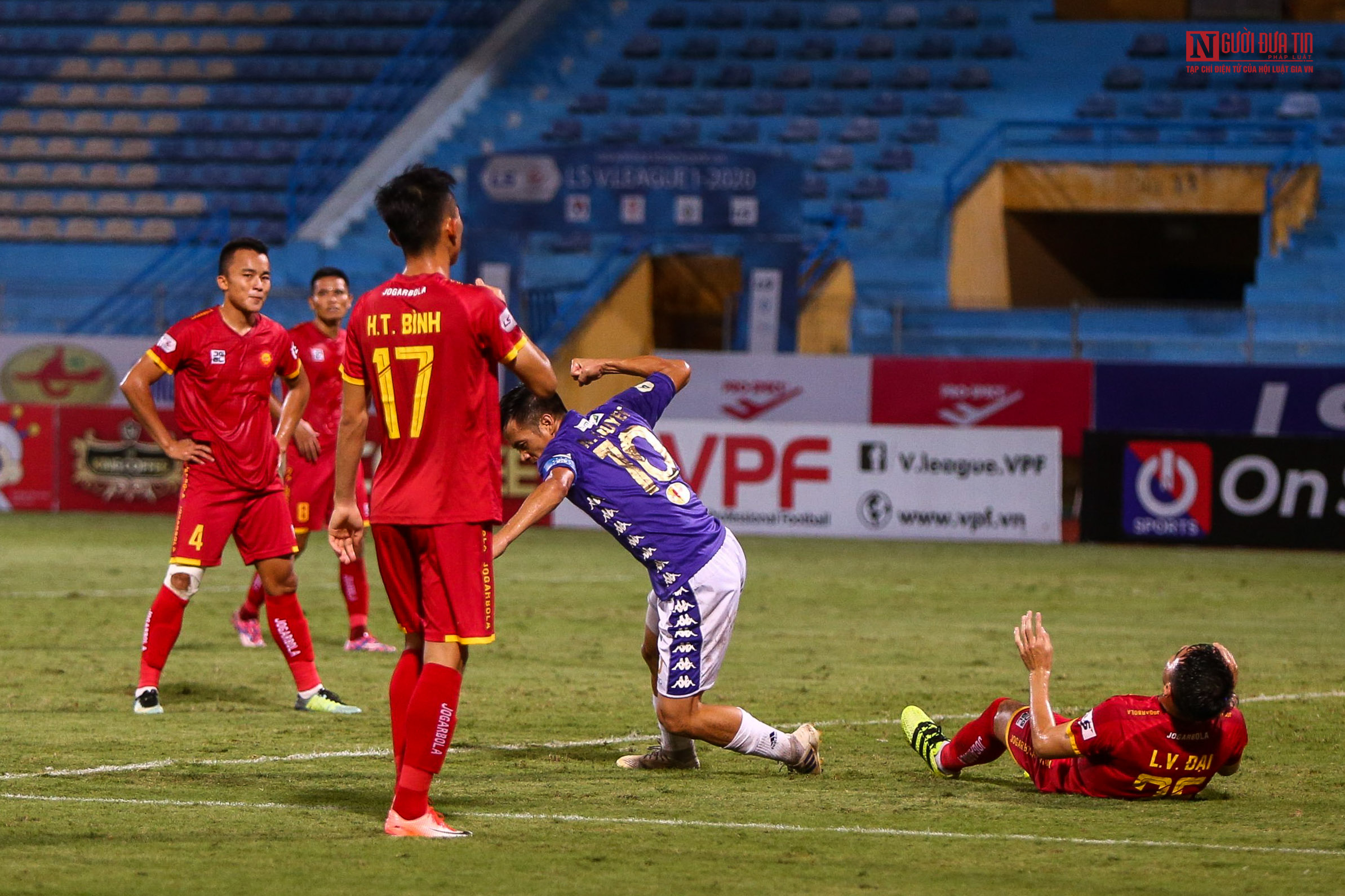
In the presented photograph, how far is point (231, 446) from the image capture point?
8914 mm

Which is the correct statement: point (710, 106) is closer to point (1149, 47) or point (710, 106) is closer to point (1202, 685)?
point (1149, 47)

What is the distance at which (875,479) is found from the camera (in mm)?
19828

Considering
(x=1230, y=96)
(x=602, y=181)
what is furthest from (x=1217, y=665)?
(x=1230, y=96)

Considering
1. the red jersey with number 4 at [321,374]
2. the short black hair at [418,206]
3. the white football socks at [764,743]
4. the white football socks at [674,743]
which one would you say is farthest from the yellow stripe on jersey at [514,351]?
the red jersey with number 4 at [321,374]

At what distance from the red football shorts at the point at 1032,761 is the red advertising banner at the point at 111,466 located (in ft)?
52.8

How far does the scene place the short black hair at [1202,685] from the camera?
6336 mm

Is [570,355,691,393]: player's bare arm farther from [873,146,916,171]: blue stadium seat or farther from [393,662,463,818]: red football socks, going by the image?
[873,146,916,171]: blue stadium seat

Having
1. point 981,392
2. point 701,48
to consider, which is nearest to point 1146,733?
point 981,392

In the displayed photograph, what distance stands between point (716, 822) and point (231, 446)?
3.74 metres

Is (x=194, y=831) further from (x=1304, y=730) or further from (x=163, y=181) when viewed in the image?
(x=163, y=181)

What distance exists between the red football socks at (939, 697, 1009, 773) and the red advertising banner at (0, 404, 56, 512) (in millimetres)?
16905

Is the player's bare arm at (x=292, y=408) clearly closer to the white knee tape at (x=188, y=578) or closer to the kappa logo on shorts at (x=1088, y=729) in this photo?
the white knee tape at (x=188, y=578)

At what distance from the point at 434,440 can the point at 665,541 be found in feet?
4.67

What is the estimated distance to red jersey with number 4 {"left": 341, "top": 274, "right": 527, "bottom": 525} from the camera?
5.85 meters
